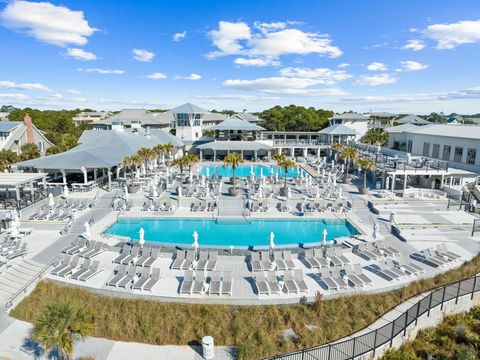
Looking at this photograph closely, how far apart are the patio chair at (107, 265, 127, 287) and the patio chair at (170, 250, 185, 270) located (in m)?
2.19

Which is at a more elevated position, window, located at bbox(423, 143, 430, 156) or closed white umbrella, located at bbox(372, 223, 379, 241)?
window, located at bbox(423, 143, 430, 156)

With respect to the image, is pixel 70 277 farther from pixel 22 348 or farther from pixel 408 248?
pixel 408 248

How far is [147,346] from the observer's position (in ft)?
36.2

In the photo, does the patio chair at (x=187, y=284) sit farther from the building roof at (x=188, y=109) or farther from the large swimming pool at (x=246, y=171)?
the building roof at (x=188, y=109)

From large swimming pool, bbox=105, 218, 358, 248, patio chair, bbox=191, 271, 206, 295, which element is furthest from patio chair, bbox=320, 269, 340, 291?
patio chair, bbox=191, 271, 206, 295

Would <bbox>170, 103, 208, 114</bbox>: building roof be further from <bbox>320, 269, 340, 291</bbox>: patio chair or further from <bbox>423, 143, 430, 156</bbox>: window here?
<bbox>320, 269, 340, 291</bbox>: patio chair

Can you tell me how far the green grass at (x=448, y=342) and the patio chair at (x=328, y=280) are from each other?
325cm

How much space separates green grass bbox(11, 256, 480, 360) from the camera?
11289 mm

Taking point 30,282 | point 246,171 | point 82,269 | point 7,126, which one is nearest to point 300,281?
point 82,269

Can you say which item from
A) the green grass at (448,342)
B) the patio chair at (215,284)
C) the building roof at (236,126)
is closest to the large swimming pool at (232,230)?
the patio chair at (215,284)

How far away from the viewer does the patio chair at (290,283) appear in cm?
1328

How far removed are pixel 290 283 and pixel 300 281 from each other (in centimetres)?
52

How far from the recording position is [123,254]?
1642cm

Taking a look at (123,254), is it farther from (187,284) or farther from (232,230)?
(232,230)
